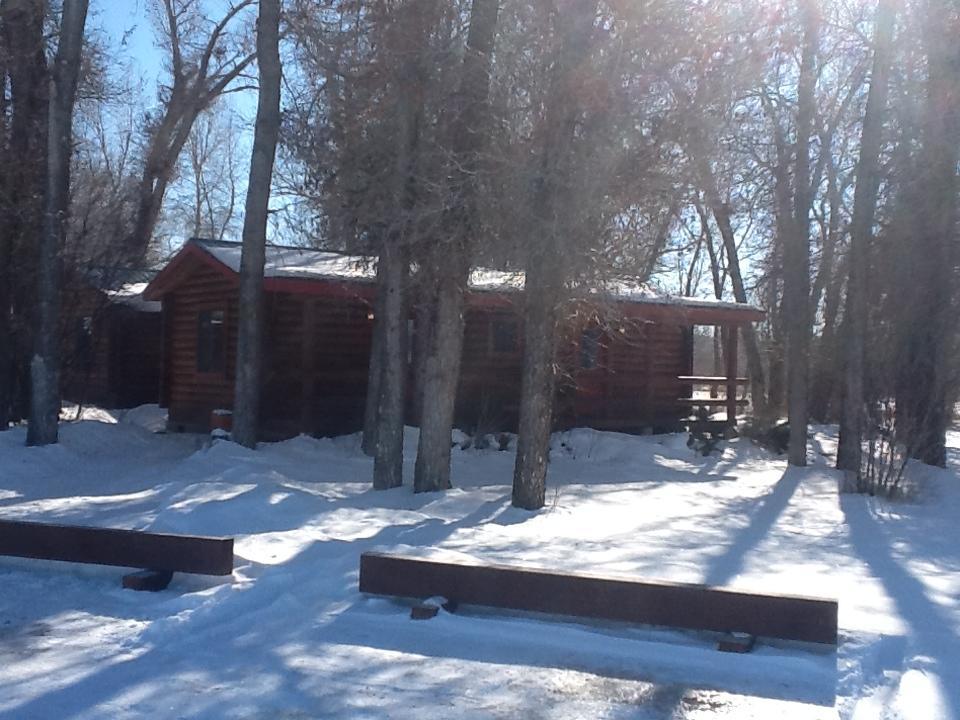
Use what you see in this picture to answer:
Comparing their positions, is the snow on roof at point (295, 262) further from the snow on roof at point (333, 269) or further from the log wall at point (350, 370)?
the log wall at point (350, 370)

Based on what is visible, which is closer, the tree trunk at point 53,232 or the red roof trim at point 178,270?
the tree trunk at point 53,232

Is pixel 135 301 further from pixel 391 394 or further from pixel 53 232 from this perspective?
pixel 391 394

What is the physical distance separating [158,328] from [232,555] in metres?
20.0

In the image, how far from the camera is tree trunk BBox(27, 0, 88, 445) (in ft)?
52.7

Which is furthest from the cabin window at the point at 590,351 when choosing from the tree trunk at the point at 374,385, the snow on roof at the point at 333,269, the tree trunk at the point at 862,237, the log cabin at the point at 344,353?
the tree trunk at the point at 374,385

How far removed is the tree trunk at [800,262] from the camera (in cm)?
1759

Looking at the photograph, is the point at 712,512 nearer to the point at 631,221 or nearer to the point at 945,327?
the point at 631,221

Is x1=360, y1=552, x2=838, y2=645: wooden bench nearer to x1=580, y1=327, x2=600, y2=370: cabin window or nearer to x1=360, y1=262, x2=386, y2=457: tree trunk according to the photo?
x1=360, y1=262, x2=386, y2=457: tree trunk

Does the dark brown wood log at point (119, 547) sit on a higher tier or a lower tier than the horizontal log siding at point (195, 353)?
lower

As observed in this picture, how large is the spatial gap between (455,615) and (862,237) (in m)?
11.8

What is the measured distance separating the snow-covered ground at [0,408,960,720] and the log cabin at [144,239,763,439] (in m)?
4.34

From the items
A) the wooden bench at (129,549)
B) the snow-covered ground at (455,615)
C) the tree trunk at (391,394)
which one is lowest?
the snow-covered ground at (455,615)

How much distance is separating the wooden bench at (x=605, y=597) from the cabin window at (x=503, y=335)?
13.5 m

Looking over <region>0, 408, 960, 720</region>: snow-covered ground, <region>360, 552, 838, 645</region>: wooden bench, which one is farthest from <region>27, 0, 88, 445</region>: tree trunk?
<region>360, 552, 838, 645</region>: wooden bench
